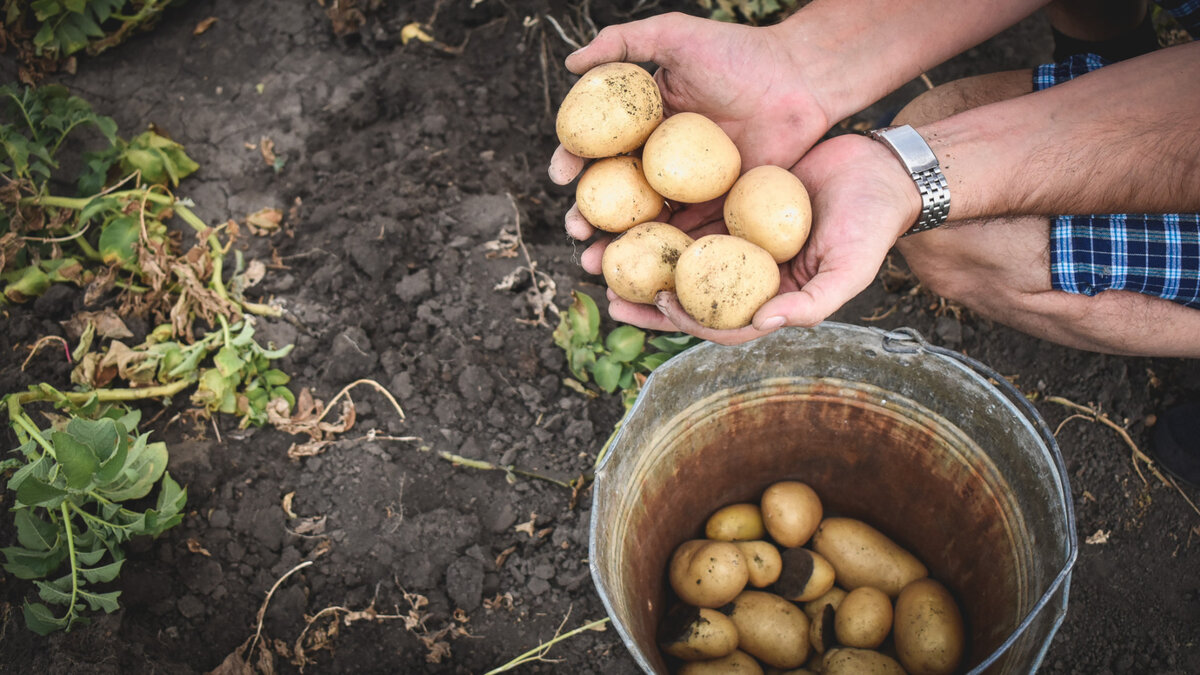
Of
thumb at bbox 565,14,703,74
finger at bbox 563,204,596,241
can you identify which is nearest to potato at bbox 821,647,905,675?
finger at bbox 563,204,596,241

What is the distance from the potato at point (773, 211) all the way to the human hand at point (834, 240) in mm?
82

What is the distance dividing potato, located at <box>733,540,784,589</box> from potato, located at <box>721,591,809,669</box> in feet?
0.22

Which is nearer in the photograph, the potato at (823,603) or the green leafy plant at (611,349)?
the potato at (823,603)

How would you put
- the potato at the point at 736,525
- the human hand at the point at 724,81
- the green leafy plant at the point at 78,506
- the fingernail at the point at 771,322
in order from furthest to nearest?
1. the potato at the point at 736,525
2. the human hand at the point at 724,81
3. the green leafy plant at the point at 78,506
4. the fingernail at the point at 771,322

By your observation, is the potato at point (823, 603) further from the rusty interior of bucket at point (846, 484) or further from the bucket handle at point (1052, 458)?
the bucket handle at point (1052, 458)

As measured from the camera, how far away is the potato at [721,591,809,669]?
2.14m

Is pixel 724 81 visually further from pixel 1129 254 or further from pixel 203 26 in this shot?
pixel 203 26

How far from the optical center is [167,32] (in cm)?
330

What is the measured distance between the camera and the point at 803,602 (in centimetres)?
232

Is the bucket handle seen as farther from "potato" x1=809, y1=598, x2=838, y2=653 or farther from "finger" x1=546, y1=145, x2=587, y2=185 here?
"finger" x1=546, y1=145, x2=587, y2=185

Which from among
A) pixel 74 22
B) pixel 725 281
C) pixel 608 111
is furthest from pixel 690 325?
pixel 74 22

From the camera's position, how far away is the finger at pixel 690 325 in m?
1.86

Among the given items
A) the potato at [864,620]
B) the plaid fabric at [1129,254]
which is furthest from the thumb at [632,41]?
the potato at [864,620]

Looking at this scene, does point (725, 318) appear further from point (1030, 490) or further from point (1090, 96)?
point (1090, 96)
